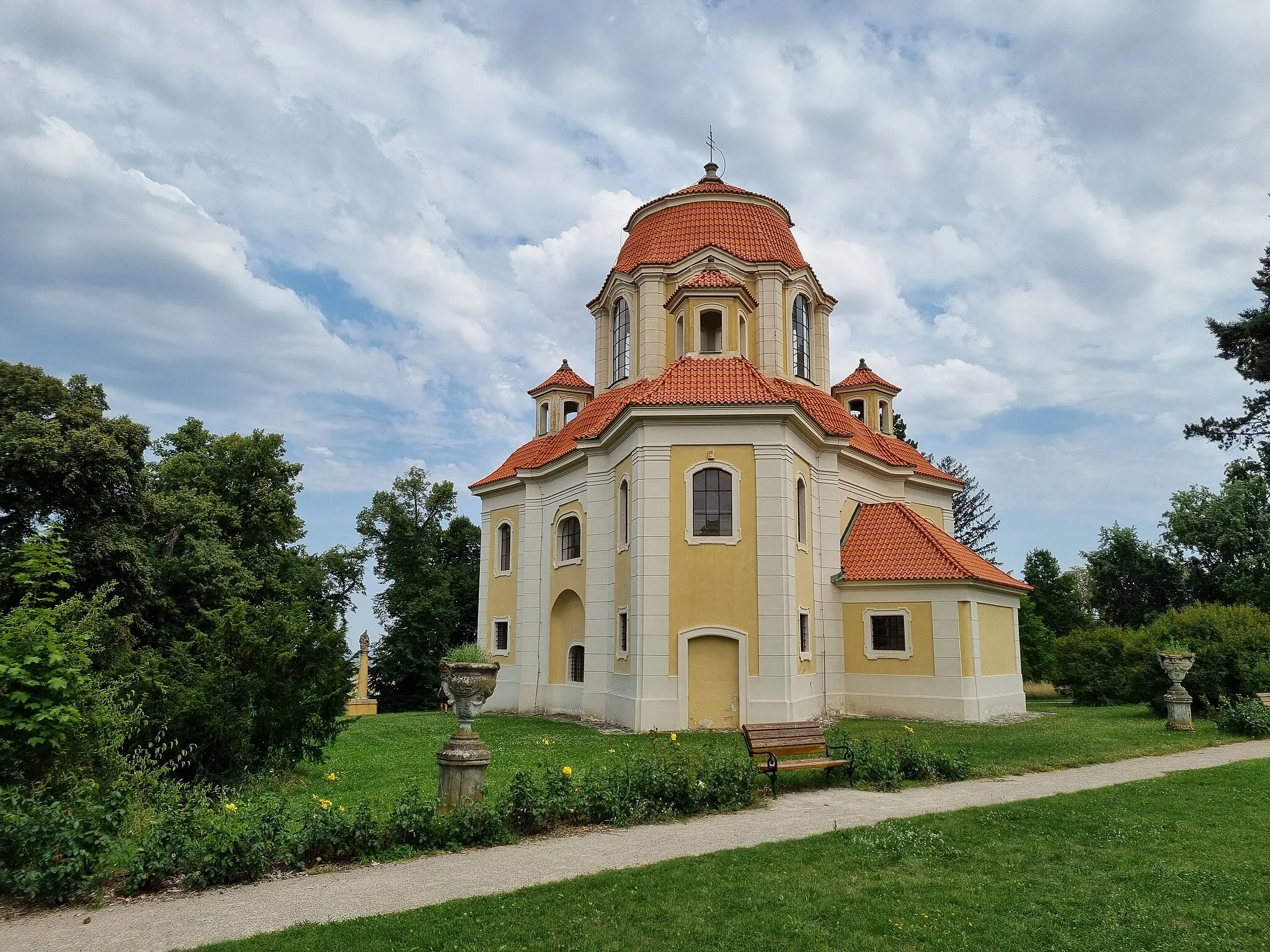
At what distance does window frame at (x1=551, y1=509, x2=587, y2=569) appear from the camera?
2302cm

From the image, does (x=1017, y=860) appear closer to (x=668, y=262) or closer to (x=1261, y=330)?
(x=668, y=262)

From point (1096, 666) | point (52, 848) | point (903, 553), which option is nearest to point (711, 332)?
point (903, 553)

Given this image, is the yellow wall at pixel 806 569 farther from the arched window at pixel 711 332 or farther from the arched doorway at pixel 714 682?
the arched window at pixel 711 332

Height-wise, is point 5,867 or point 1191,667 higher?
point 1191,667

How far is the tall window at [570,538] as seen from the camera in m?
23.3

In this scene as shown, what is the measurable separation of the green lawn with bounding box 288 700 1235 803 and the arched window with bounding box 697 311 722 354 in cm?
1003

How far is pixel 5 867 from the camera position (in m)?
6.82

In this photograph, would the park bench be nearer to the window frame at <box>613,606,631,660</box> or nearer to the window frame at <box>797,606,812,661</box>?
the window frame at <box>797,606,812,661</box>

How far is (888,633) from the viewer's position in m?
21.3

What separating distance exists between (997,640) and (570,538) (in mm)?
11589

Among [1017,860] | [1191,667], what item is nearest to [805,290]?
[1191,667]

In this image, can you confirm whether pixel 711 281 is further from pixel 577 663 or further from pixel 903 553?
pixel 577 663

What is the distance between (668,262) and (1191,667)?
645 inches

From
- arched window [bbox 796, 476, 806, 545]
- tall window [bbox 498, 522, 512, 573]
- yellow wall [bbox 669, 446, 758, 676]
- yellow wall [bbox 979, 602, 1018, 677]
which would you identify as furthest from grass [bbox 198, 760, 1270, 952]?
tall window [bbox 498, 522, 512, 573]
